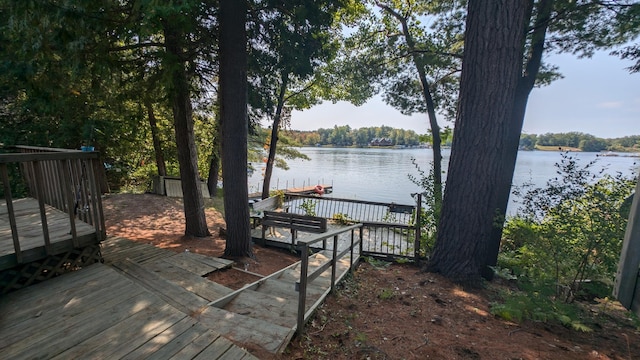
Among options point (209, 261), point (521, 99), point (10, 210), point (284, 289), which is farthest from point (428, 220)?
point (10, 210)

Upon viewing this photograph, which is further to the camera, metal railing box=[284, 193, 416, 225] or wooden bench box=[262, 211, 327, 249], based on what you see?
metal railing box=[284, 193, 416, 225]

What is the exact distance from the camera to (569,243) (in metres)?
3.34

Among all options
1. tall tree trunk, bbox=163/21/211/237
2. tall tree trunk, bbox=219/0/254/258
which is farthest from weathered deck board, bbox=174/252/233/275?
tall tree trunk, bbox=163/21/211/237

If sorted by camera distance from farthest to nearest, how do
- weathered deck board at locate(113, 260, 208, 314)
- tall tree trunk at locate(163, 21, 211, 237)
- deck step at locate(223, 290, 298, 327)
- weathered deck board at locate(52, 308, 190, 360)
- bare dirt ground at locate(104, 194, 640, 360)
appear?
tall tree trunk at locate(163, 21, 211, 237), weathered deck board at locate(113, 260, 208, 314), deck step at locate(223, 290, 298, 327), bare dirt ground at locate(104, 194, 640, 360), weathered deck board at locate(52, 308, 190, 360)

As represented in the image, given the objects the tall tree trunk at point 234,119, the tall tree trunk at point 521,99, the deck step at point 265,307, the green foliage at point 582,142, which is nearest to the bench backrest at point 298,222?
the tall tree trunk at point 234,119

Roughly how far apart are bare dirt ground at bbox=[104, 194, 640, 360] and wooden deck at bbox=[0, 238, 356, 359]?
0.31 m

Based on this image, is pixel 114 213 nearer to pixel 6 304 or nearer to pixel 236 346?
pixel 6 304

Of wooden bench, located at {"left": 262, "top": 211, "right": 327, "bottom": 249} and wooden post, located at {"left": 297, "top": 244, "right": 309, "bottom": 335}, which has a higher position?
wooden post, located at {"left": 297, "top": 244, "right": 309, "bottom": 335}

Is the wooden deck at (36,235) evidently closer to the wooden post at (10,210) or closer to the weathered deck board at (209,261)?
the wooden post at (10,210)

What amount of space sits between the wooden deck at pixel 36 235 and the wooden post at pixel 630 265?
508 cm

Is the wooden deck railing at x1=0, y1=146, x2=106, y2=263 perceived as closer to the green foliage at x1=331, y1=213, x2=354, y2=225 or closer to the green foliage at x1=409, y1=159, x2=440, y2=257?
the green foliage at x1=409, y1=159, x2=440, y2=257

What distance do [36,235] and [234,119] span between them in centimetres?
298

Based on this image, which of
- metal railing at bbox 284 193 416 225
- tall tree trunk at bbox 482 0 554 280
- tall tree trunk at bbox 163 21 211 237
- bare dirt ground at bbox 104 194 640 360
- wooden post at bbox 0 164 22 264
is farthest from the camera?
metal railing at bbox 284 193 416 225

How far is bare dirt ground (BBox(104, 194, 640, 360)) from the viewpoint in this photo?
2.41m
